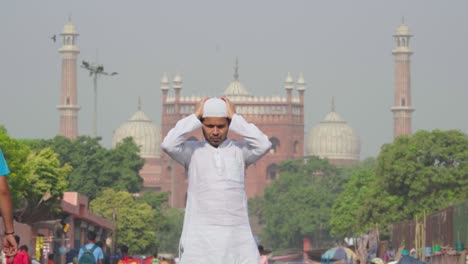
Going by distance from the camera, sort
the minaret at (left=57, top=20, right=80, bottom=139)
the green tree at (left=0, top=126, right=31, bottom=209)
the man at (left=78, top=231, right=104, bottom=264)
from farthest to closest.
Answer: the minaret at (left=57, top=20, right=80, bottom=139) < the green tree at (left=0, top=126, right=31, bottom=209) < the man at (left=78, top=231, right=104, bottom=264)

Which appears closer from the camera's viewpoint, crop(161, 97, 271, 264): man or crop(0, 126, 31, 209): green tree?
crop(161, 97, 271, 264): man

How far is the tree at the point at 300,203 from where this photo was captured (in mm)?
122312

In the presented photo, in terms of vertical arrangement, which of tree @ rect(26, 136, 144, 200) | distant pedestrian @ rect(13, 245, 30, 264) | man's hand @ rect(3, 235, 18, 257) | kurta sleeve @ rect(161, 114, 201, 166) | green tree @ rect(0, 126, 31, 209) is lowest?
distant pedestrian @ rect(13, 245, 30, 264)

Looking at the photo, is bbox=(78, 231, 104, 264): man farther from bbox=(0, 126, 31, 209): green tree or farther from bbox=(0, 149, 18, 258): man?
bbox=(0, 126, 31, 209): green tree

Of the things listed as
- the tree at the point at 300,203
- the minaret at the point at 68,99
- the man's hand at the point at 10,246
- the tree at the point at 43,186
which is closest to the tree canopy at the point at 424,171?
the tree at the point at 43,186

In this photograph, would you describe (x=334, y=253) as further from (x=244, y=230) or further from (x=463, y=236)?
(x=244, y=230)

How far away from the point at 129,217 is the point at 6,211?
210ft

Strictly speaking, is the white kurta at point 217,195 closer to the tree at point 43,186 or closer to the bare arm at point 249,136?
the bare arm at point 249,136

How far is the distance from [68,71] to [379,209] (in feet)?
278

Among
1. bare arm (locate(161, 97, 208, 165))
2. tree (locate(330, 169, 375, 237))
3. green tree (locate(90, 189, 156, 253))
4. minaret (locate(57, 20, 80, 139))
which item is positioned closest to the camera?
bare arm (locate(161, 97, 208, 165))

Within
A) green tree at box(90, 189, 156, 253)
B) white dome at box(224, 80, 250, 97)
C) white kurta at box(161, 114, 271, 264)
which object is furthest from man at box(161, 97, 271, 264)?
white dome at box(224, 80, 250, 97)

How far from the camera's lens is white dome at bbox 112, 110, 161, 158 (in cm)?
17400

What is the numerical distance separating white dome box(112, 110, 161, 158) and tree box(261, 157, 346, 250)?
3531 cm

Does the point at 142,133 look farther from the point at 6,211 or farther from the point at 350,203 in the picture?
the point at 6,211
